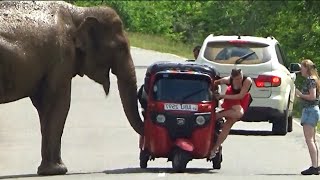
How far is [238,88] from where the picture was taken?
59.4 feet

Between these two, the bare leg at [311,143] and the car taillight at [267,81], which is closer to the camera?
the bare leg at [311,143]

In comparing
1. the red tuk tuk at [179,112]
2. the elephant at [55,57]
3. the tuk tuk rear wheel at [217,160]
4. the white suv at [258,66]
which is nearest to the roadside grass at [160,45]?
the white suv at [258,66]

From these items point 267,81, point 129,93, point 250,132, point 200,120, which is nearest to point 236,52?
point 267,81

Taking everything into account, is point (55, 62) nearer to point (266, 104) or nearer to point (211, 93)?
point (211, 93)

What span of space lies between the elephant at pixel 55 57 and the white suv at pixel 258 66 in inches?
223

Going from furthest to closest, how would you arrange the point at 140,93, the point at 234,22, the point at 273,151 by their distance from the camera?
the point at 234,22 → the point at 273,151 → the point at 140,93

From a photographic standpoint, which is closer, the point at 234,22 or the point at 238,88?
the point at 238,88

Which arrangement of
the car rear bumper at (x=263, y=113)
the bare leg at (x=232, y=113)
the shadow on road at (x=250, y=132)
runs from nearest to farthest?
1. the bare leg at (x=232, y=113)
2. the car rear bumper at (x=263, y=113)
3. the shadow on road at (x=250, y=132)

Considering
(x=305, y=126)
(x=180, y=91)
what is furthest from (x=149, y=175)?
(x=305, y=126)

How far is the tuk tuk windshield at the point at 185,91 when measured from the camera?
58.3ft

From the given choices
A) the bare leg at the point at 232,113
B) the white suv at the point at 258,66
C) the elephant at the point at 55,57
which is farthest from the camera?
the white suv at the point at 258,66

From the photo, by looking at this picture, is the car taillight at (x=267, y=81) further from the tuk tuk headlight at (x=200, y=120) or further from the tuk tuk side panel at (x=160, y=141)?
the tuk tuk side panel at (x=160, y=141)

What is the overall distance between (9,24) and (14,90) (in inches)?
35.7

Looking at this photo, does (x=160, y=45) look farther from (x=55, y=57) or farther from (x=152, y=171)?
(x=55, y=57)
